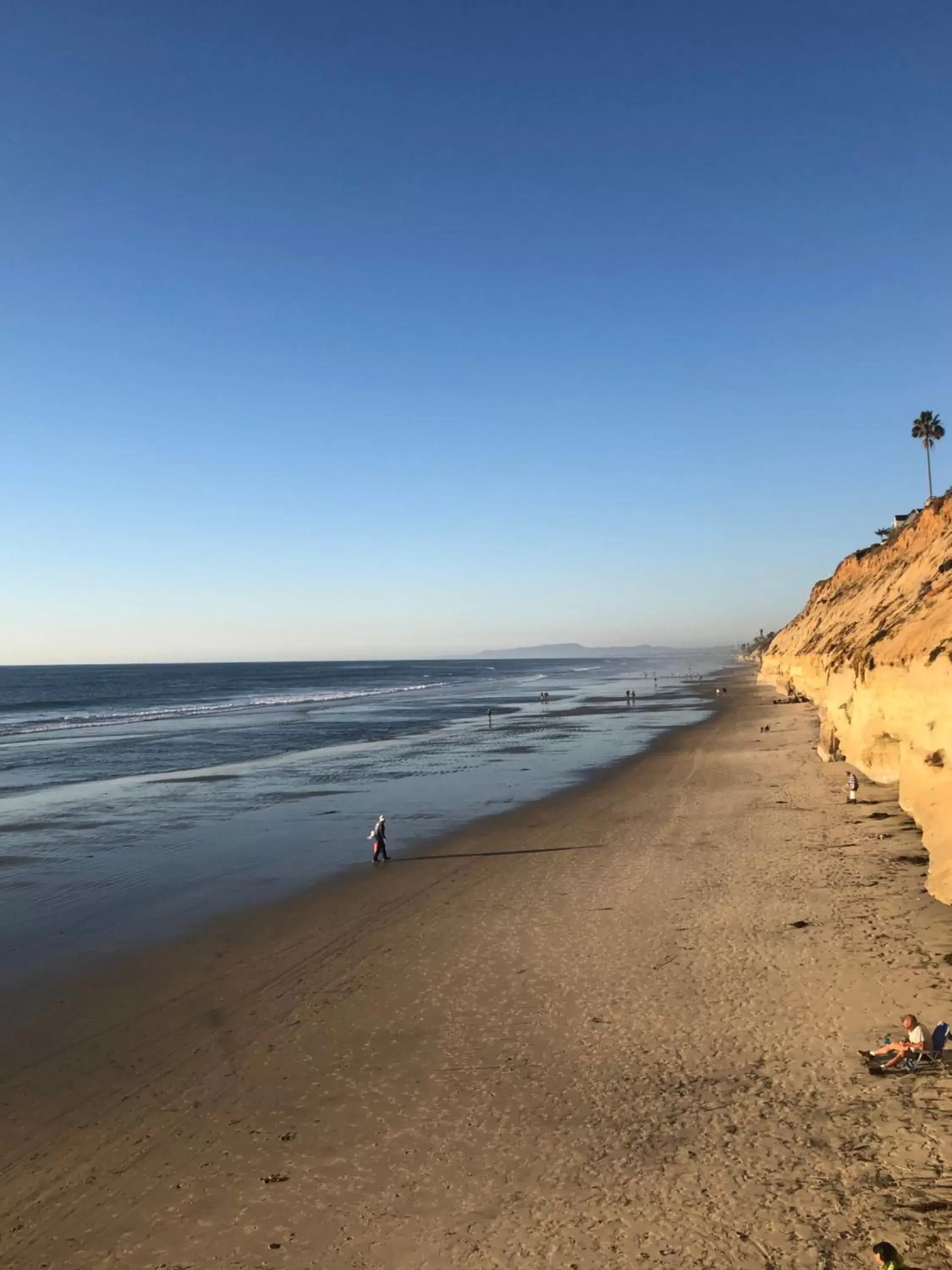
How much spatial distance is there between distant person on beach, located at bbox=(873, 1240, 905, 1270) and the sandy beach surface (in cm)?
41

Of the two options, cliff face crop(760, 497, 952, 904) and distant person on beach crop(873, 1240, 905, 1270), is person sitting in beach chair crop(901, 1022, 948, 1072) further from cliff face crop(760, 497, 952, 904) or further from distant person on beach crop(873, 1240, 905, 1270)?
cliff face crop(760, 497, 952, 904)

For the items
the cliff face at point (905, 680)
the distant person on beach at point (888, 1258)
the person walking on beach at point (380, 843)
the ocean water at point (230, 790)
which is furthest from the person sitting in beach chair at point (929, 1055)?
the ocean water at point (230, 790)

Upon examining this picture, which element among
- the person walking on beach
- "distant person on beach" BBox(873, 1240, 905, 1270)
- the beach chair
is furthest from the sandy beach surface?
the person walking on beach

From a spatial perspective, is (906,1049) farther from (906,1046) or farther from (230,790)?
(230,790)

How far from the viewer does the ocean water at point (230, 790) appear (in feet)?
53.7

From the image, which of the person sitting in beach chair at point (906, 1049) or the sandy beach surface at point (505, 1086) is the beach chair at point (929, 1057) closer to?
the person sitting in beach chair at point (906, 1049)

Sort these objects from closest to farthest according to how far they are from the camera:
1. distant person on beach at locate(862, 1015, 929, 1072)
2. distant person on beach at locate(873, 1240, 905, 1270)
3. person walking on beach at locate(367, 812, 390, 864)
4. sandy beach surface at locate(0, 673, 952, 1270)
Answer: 1. distant person on beach at locate(873, 1240, 905, 1270)
2. sandy beach surface at locate(0, 673, 952, 1270)
3. distant person on beach at locate(862, 1015, 929, 1072)
4. person walking on beach at locate(367, 812, 390, 864)

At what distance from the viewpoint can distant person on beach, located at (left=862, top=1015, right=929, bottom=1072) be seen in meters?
8.55

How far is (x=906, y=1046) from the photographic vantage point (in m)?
8.59

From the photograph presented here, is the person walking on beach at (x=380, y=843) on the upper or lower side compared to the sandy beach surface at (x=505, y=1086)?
upper

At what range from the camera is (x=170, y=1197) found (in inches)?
287

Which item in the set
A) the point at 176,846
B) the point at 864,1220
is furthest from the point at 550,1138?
the point at 176,846

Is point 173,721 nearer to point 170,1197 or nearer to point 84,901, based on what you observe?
point 84,901

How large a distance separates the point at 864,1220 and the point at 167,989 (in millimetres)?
9626
